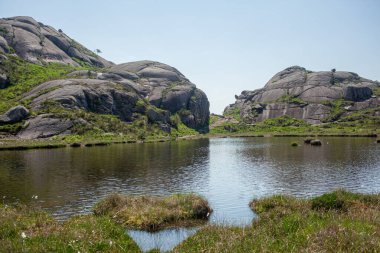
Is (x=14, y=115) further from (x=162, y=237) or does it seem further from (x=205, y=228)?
(x=205, y=228)

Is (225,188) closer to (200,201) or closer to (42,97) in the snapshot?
(200,201)

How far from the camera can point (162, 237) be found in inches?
1058

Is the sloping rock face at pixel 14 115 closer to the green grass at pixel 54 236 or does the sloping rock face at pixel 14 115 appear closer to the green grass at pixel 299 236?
the green grass at pixel 54 236

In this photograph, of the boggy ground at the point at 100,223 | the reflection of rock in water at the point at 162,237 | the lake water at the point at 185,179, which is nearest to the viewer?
the boggy ground at the point at 100,223

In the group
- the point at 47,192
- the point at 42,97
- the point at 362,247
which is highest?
the point at 42,97

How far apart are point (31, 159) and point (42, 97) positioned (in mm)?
98182

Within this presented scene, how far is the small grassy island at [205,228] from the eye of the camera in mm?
17609

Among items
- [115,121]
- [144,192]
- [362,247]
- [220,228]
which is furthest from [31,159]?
[115,121]

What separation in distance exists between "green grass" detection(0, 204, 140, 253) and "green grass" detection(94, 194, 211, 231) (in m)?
4.62

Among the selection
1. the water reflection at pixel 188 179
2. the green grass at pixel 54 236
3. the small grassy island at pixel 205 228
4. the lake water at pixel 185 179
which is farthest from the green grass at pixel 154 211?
the green grass at pixel 54 236

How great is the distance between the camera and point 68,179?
5434cm

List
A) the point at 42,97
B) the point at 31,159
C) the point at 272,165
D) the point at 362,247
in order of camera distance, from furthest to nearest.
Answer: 1. the point at 42,97
2. the point at 31,159
3. the point at 272,165
4. the point at 362,247

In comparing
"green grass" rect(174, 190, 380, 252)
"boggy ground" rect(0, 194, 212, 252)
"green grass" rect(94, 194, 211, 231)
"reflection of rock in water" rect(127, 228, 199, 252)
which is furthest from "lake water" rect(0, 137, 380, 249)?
"green grass" rect(174, 190, 380, 252)

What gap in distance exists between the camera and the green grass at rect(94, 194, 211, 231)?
29.8 meters
